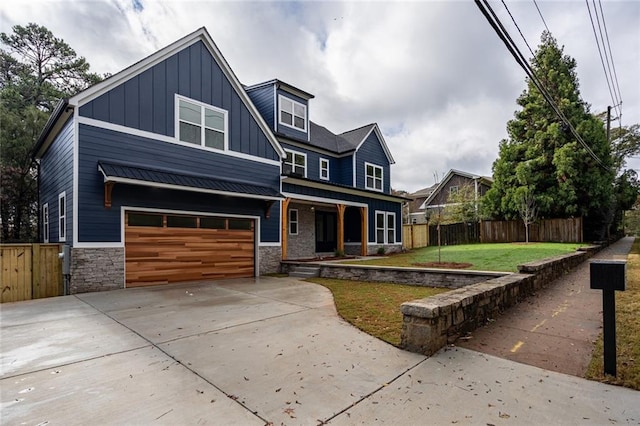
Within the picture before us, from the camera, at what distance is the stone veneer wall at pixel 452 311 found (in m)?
3.73

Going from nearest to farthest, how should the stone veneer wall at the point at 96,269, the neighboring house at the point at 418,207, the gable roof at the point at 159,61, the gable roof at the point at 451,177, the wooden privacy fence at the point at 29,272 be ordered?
the wooden privacy fence at the point at 29,272 → the stone veneer wall at the point at 96,269 → the gable roof at the point at 159,61 → the gable roof at the point at 451,177 → the neighboring house at the point at 418,207

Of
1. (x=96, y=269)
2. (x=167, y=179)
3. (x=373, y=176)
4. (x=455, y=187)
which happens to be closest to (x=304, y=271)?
(x=167, y=179)

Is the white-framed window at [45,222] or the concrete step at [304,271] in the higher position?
the white-framed window at [45,222]

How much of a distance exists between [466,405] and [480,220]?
79.7ft

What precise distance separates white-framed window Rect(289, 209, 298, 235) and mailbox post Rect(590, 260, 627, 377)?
42.2 ft

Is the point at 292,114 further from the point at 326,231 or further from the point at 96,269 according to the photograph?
the point at 96,269

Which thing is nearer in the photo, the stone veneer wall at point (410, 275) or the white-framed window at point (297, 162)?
the stone veneer wall at point (410, 275)

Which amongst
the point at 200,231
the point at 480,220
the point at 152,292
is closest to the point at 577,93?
the point at 480,220

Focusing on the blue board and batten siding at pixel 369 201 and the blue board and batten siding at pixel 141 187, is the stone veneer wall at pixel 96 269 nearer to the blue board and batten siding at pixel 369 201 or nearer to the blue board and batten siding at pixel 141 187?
the blue board and batten siding at pixel 141 187

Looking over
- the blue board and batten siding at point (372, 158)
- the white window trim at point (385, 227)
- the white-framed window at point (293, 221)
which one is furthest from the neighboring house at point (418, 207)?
the white-framed window at point (293, 221)

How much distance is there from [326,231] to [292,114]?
6.46 metres

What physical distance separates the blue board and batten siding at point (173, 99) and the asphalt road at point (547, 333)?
9.54 metres

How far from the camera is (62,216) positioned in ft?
30.1

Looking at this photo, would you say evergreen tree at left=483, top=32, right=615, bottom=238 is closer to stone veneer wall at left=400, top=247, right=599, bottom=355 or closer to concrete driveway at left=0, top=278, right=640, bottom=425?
stone veneer wall at left=400, top=247, right=599, bottom=355
